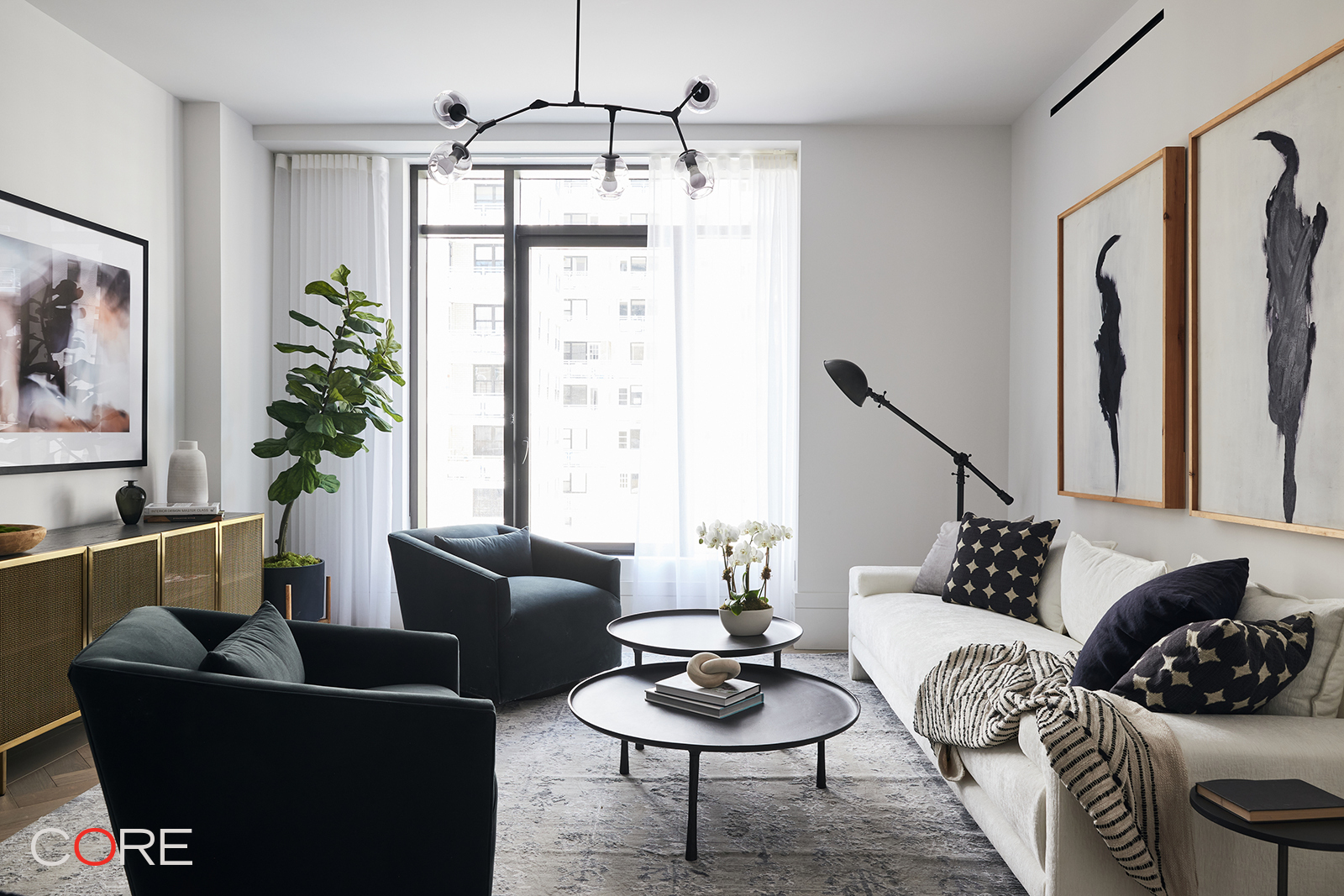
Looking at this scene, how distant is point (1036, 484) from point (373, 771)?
11.8 ft

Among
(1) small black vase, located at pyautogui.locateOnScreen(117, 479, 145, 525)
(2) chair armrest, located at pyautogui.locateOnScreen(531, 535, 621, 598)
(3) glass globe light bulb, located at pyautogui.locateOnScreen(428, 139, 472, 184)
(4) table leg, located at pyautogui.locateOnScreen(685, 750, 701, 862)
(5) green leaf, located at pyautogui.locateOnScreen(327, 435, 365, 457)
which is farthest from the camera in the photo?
(5) green leaf, located at pyautogui.locateOnScreen(327, 435, 365, 457)

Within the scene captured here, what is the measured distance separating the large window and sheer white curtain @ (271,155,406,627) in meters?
0.24

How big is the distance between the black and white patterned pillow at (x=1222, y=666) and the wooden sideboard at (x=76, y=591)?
3166 mm

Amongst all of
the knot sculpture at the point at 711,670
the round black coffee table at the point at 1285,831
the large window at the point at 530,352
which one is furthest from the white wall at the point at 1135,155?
the large window at the point at 530,352

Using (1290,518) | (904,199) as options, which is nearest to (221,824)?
(1290,518)

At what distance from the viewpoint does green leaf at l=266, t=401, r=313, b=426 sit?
413 centimetres

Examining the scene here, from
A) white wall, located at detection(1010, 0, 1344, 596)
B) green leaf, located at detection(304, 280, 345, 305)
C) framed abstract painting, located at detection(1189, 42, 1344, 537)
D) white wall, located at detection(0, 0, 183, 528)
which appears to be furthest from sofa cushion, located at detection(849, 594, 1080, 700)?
white wall, located at detection(0, 0, 183, 528)

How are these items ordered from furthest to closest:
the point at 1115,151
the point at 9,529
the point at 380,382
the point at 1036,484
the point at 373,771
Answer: the point at 380,382
the point at 1036,484
the point at 1115,151
the point at 9,529
the point at 373,771

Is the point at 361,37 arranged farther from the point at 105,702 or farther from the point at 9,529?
the point at 105,702

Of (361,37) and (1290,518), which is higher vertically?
(361,37)

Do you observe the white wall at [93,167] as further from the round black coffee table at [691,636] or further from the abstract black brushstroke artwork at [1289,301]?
the abstract black brushstroke artwork at [1289,301]

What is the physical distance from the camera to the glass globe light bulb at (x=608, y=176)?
9.19 feet

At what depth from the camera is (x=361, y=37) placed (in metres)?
3.62

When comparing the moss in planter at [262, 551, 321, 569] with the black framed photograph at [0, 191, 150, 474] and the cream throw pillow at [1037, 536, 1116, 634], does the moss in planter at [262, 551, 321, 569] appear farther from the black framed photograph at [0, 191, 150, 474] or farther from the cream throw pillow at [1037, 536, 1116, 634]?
the cream throw pillow at [1037, 536, 1116, 634]
